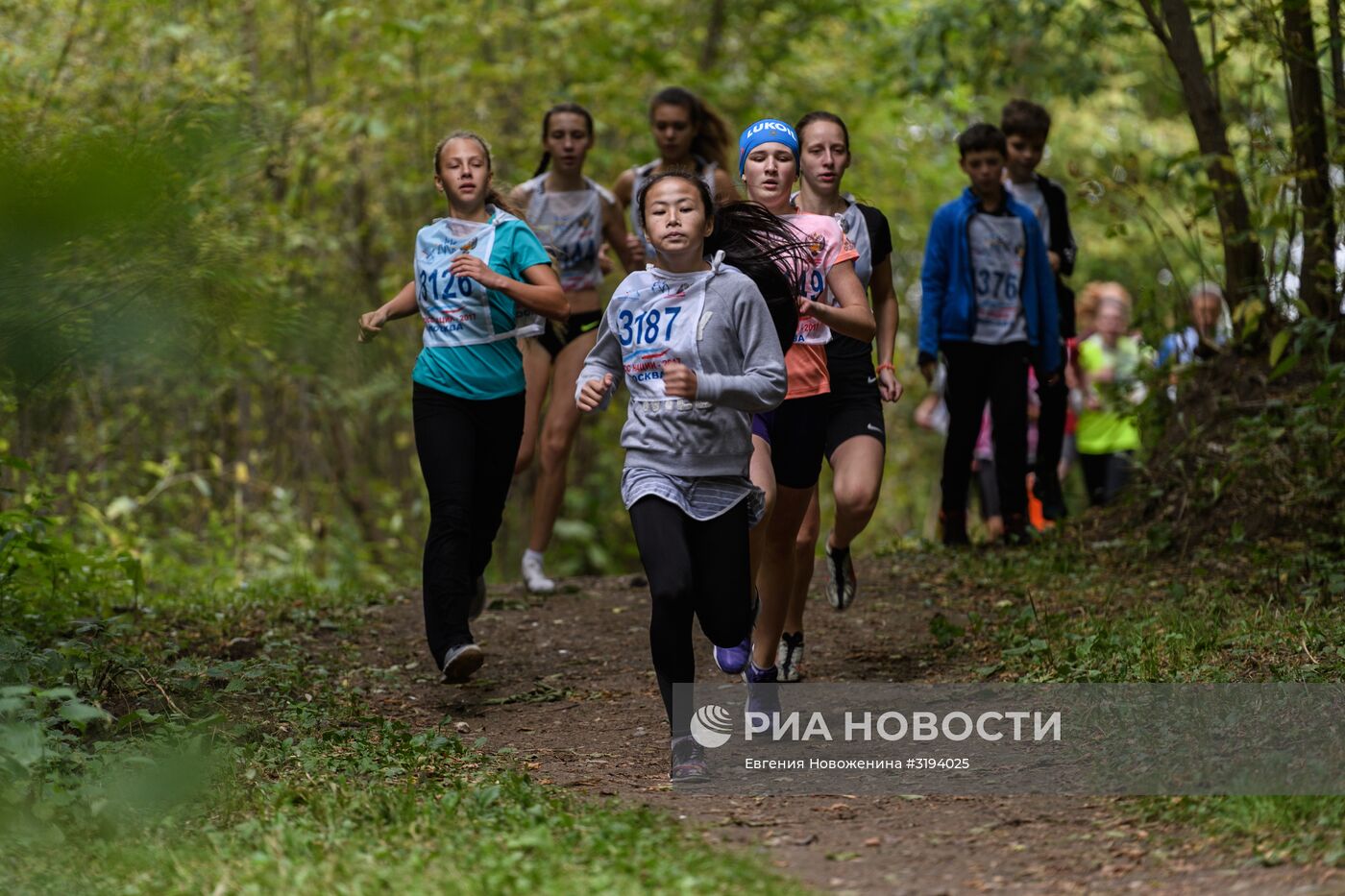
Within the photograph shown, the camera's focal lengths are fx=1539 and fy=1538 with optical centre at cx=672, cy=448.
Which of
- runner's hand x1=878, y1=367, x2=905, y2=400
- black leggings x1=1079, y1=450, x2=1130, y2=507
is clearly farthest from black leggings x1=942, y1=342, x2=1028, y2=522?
runner's hand x1=878, y1=367, x2=905, y2=400

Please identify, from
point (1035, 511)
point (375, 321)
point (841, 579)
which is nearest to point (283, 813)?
point (375, 321)

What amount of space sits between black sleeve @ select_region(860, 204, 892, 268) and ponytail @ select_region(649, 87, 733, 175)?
1.80m

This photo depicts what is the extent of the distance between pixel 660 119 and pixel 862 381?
241 cm

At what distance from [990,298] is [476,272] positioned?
12.2 feet

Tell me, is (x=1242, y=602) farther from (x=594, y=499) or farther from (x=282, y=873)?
(x=594, y=499)

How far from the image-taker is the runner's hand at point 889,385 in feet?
19.8

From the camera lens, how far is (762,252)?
5.37m

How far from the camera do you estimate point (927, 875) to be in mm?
3912

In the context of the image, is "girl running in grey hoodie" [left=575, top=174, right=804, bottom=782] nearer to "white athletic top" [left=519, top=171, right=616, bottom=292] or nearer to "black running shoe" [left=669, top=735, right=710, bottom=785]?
"black running shoe" [left=669, top=735, right=710, bottom=785]

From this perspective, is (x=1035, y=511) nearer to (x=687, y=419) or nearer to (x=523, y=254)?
(x=523, y=254)

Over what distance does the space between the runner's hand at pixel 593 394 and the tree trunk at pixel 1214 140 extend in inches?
180

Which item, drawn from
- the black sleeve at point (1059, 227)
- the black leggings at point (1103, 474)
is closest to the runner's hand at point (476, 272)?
the black sleeve at point (1059, 227)

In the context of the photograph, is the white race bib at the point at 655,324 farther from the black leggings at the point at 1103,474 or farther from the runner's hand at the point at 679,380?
the black leggings at the point at 1103,474

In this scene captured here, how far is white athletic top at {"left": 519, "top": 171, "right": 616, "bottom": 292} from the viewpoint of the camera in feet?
26.4
